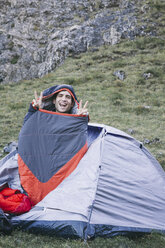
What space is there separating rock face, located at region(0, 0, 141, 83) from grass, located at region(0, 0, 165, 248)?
1.60m

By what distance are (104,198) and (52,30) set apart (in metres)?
28.7

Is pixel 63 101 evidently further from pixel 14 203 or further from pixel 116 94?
pixel 116 94

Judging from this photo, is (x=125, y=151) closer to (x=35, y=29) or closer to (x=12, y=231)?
(x=12, y=231)

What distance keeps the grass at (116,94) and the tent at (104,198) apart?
0.50 ft

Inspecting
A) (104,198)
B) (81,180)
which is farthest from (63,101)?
(104,198)

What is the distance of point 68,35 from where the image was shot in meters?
23.8

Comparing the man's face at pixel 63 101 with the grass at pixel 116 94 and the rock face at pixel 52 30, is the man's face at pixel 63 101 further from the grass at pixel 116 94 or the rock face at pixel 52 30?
the rock face at pixel 52 30

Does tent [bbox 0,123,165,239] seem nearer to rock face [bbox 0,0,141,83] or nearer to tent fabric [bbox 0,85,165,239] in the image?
tent fabric [bbox 0,85,165,239]

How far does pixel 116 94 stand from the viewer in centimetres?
1463

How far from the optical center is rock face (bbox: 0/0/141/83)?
2316cm

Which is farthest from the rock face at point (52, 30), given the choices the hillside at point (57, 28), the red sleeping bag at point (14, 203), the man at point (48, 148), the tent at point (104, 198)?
the red sleeping bag at point (14, 203)

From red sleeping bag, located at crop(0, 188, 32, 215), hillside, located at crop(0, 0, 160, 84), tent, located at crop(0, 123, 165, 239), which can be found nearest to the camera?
tent, located at crop(0, 123, 165, 239)

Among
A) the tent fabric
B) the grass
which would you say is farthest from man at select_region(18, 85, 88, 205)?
the grass

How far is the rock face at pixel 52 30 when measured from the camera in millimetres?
23156
